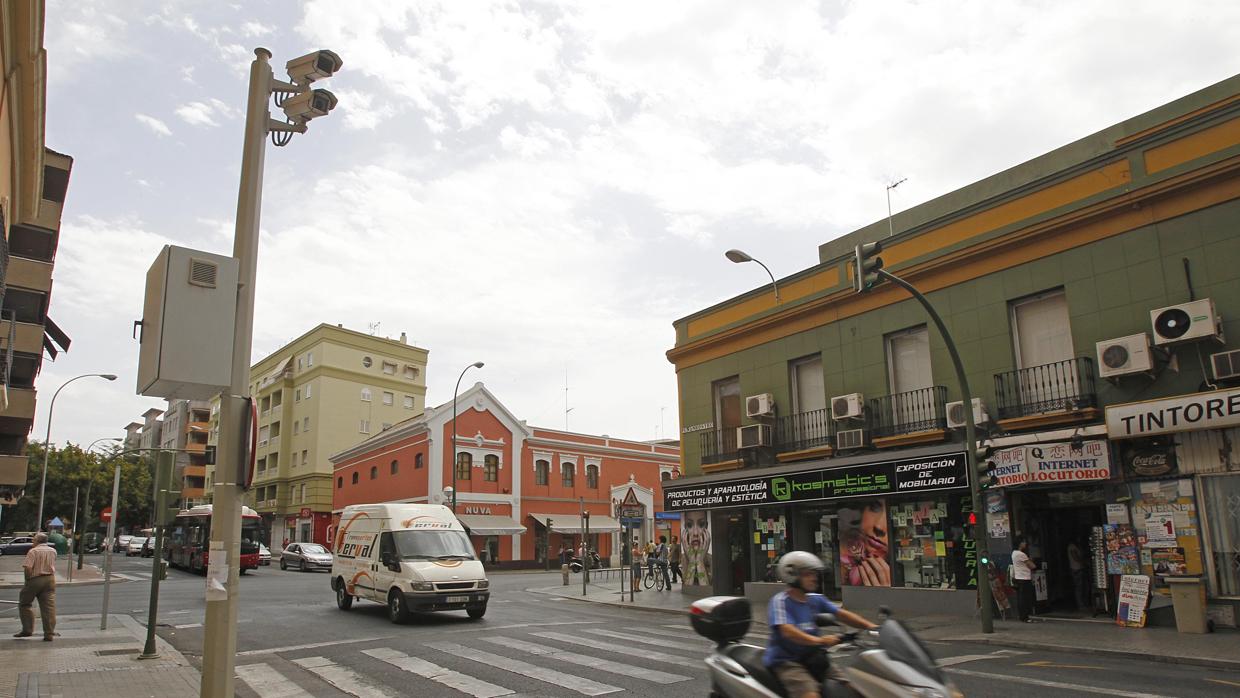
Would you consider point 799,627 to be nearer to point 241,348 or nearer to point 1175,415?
point 241,348

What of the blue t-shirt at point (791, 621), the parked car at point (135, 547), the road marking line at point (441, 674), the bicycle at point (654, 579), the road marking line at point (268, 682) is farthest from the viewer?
the parked car at point (135, 547)

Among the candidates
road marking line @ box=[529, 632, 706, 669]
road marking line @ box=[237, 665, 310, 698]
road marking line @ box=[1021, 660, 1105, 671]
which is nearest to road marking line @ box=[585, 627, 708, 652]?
Answer: road marking line @ box=[529, 632, 706, 669]

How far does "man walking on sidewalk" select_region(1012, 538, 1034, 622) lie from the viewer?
583 inches

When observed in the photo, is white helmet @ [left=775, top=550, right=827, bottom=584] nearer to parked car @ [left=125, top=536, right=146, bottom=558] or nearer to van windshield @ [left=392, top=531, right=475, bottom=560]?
van windshield @ [left=392, top=531, right=475, bottom=560]

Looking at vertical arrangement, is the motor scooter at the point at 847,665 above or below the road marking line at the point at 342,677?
above

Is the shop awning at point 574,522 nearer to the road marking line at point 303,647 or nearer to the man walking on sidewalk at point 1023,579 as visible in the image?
the road marking line at point 303,647

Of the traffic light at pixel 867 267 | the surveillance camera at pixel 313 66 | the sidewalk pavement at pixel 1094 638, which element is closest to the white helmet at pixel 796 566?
the surveillance camera at pixel 313 66

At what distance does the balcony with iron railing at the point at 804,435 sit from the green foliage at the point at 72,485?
48.9 metres

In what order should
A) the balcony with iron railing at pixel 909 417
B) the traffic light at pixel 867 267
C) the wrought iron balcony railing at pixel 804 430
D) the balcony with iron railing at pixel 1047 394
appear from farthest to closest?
1. the wrought iron balcony railing at pixel 804 430
2. the balcony with iron railing at pixel 909 417
3. the balcony with iron railing at pixel 1047 394
4. the traffic light at pixel 867 267

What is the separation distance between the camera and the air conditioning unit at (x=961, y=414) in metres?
16.2

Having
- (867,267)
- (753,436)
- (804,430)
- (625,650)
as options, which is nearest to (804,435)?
(804,430)

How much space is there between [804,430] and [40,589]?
16.2 metres

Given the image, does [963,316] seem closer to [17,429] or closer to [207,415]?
[17,429]

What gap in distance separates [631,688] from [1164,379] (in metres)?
10.9
